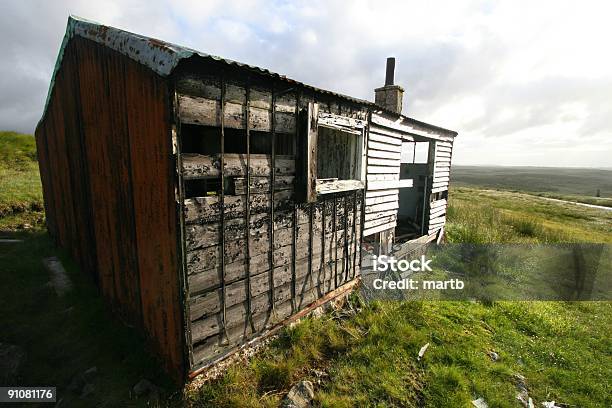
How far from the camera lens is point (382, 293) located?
21.7 feet

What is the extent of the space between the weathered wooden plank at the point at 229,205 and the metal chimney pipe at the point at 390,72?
20.3 ft

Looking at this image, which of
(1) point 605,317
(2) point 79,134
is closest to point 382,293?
(1) point 605,317

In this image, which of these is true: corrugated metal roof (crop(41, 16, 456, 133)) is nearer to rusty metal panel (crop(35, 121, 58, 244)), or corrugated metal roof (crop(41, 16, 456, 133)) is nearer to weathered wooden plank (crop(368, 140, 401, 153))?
weathered wooden plank (crop(368, 140, 401, 153))

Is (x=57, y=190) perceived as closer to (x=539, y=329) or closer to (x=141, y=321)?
(x=141, y=321)

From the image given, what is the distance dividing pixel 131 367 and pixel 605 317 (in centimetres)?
1056

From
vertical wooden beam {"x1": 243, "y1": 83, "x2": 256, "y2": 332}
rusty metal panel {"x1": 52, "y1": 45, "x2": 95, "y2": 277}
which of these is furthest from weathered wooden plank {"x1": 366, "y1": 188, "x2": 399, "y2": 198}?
rusty metal panel {"x1": 52, "y1": 45, "x2": 95, "y2": 277}

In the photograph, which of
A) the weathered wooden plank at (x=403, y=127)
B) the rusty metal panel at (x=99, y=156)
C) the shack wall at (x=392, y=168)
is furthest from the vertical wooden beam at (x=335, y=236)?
the rusty metal panel at (x=99, y=156)

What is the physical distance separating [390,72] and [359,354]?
7.82 metres

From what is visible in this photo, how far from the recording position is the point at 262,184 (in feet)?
12.8

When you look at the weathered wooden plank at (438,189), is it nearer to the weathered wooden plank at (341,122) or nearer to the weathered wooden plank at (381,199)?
the weathered wooden plank at (381,199)

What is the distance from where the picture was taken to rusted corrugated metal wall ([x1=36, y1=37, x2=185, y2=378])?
321 centimetres

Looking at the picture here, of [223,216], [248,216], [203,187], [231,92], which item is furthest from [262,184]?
[231,92]

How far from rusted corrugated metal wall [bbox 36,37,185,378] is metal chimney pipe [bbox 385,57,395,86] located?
7.23 metres

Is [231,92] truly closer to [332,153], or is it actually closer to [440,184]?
[332,153]
